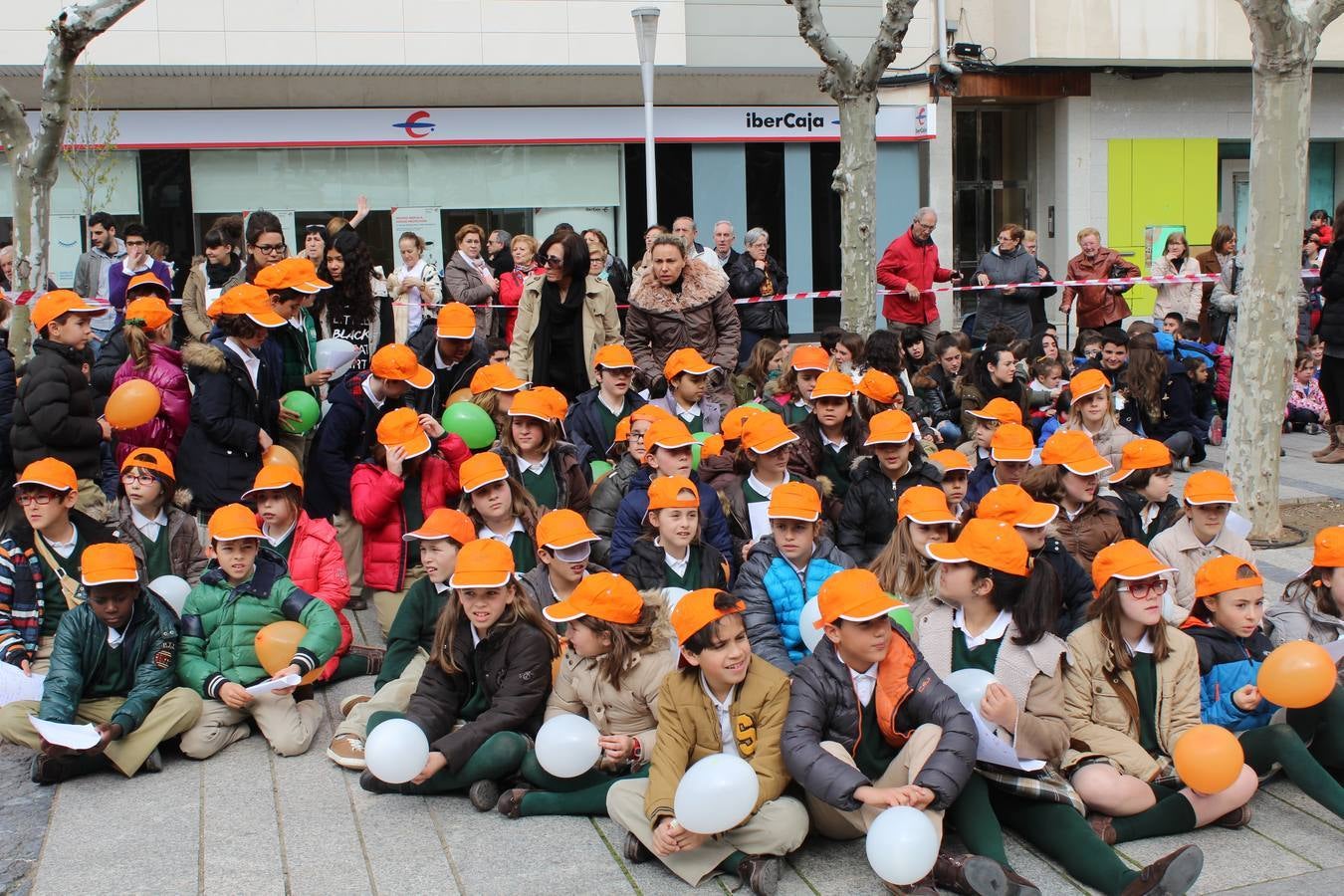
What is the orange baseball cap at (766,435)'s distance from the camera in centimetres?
757

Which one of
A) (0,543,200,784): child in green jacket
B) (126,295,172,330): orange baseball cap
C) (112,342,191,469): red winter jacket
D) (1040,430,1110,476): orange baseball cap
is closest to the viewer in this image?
(0,543,200,784): child in green jacket

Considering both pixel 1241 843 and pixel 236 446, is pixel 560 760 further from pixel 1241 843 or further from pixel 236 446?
pixel 236 446

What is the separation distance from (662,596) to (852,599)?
4.67 feet

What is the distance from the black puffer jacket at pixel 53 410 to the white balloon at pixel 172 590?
3.82 ft

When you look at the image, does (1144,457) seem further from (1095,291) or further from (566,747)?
(1095,291)

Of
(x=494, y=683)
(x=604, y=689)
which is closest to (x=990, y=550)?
(x=604, y=689)

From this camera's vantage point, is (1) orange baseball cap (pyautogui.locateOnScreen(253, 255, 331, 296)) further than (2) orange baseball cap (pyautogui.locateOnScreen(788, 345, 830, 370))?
No

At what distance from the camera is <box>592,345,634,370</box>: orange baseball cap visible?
8852 millimetres

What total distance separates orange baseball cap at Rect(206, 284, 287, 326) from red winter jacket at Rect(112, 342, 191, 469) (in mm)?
694

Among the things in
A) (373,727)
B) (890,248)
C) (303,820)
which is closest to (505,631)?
(373,727)

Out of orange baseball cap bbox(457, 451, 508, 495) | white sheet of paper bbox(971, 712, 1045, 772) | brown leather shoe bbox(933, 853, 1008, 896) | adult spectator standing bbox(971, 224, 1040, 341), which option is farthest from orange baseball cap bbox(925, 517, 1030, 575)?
adult spectator standing bbox(971, 224, 1040, 341)

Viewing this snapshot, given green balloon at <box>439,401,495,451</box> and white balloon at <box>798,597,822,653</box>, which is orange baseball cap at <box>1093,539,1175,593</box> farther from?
green balloon at <box>439,401,495,451</box>

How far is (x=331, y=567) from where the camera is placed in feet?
23.9

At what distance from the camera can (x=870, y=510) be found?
777 cm
